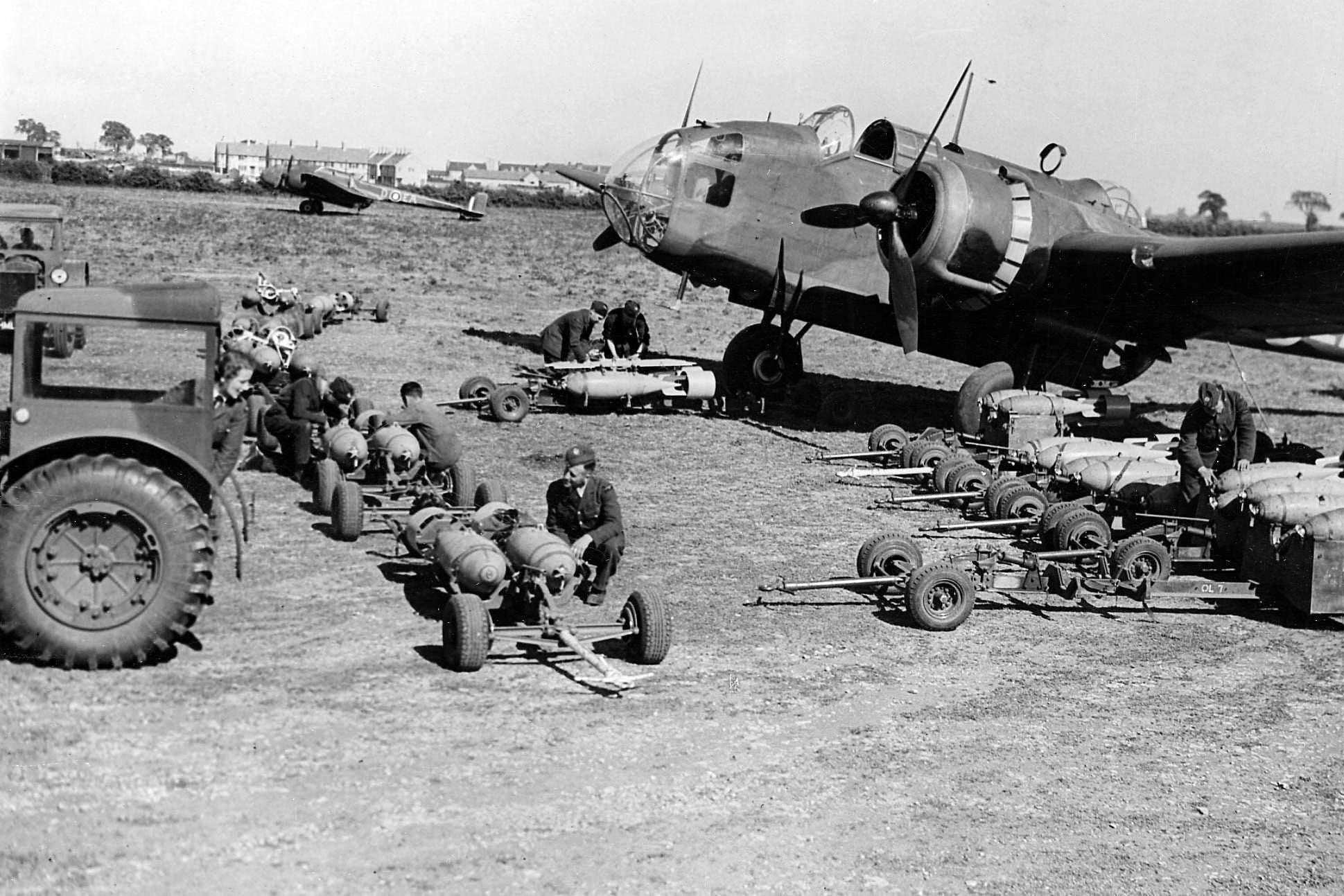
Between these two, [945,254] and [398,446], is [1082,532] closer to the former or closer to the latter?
[945,254]

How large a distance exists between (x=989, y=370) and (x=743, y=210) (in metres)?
4.12

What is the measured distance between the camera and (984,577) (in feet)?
37.2

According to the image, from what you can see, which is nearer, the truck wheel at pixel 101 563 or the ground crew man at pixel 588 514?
the truck wheel at pixel 101 563

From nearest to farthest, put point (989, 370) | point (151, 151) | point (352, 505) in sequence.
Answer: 1. point (352, 505)
2. point (989, 370)
3. point (151, 151)

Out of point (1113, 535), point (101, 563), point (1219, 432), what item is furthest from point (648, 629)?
point (1219, 432)

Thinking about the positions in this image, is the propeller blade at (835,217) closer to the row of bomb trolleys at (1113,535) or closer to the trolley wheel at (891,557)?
→ the row of bomb trolleys at (1113,535)

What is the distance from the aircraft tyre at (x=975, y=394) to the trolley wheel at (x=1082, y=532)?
5.48 metres

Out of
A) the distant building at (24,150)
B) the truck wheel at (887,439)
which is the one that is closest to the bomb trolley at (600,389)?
the truck wheel at (887,439)

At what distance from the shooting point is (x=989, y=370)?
18.4m

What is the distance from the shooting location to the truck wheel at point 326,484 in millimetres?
12914

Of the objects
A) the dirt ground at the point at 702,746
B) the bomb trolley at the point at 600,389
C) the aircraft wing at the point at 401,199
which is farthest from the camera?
the aircraft wing at the point at 401,199

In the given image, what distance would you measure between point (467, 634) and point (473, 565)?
97 cm

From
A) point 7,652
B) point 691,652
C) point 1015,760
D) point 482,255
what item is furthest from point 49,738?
point 482,255

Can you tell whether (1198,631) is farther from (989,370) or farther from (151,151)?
(151,151)
